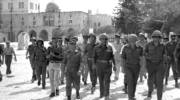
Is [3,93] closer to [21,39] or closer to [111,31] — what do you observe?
[21,39]

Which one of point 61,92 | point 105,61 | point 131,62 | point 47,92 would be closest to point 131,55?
point 131,62

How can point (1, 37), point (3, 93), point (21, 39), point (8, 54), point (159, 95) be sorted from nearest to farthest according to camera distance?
point (159, 95) < point (3, 93) < point (8, 54) < point (21, 39) < point (1, 37)

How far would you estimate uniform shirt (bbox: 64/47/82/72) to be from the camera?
836 cm

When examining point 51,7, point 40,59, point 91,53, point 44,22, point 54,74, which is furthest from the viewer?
point 44,22

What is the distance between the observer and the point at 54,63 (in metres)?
9.50

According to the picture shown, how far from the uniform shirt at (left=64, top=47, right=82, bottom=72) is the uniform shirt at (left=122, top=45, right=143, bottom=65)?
1309 millimetres

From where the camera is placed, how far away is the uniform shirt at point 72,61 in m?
8.36

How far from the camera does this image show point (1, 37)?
76500mm

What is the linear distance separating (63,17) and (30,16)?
386 inches

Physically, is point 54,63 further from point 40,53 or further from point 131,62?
point 131,62

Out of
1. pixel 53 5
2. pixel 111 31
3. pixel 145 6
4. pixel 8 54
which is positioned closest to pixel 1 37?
pixel 53 5

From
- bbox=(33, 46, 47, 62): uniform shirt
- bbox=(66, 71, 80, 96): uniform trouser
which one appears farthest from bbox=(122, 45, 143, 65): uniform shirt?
bbox=(33, 46, 47, 62): uniform shirt

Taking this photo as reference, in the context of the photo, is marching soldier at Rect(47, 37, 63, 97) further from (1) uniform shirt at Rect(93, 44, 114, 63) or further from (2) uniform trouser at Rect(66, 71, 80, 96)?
(1) uniform shirt at Rect(93, 44, 114, 63)

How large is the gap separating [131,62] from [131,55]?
0.19 metres
